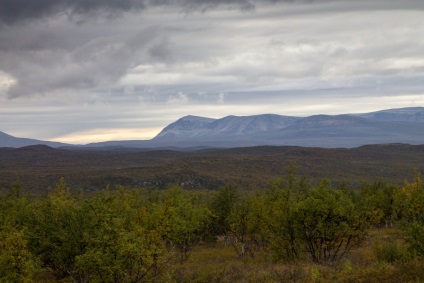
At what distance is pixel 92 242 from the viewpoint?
27.5 meters

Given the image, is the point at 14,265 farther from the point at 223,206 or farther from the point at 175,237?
the point at 223,206

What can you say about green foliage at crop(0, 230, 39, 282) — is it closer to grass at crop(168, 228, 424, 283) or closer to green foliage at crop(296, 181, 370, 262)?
grass at crop(168, 228, 424, 283)

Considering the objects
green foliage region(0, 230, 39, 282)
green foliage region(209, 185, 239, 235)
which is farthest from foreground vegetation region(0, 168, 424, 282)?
green foliage region(209, 185, 239, 235)

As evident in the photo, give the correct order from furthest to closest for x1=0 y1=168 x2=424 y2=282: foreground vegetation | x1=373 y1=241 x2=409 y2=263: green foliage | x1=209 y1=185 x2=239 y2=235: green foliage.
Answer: x1=209 y1=185 x2=239 y2=235: green foliage
x1=373 y1=241 x2=409 y2=263: green foliage
x1=0 y1=168 x2=424 y2=282: foreground vegetation

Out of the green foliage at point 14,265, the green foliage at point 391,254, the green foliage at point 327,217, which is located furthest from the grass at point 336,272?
the green foliage at point 14,265

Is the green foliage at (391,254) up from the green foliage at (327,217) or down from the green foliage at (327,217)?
down

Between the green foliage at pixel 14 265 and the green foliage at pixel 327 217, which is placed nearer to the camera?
the green foliage at pixel 14 265

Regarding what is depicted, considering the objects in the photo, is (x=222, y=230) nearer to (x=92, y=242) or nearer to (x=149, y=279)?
(x=149, y=279)

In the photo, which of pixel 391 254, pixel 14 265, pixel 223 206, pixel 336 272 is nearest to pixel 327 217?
pixel 336 272

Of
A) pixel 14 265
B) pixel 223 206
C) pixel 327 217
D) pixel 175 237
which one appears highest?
pixel 327 217

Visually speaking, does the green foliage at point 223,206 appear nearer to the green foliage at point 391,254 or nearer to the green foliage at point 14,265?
the green foliage at point 391,254

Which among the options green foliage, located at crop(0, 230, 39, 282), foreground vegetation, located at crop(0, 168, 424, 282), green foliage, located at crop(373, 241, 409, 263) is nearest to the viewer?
green foliage, located at crop(0, 230, 39, 282)

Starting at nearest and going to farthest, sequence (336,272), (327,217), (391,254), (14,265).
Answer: (14,265), (336,272), (327,217), (391,254)

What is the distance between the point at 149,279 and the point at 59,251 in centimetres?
742
